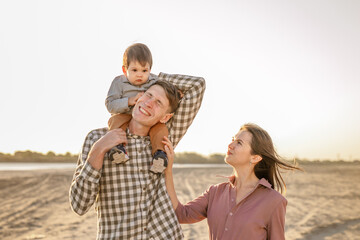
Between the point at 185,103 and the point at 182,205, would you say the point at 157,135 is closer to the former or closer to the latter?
the point at 185,103

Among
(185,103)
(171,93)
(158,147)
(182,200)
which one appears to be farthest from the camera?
(182,200)

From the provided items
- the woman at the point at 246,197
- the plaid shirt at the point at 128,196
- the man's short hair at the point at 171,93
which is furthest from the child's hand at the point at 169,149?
the man's short hair at the point at 171,93

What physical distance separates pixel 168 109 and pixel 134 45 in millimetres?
561

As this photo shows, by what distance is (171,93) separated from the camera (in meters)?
2.76

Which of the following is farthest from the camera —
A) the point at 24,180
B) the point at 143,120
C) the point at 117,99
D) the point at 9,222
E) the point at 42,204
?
the point at 24,180

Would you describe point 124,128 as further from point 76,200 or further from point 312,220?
point 312,220

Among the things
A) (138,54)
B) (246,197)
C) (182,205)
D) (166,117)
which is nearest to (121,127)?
(166,117)

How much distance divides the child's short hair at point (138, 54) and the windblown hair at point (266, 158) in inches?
36.5

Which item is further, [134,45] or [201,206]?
[201,206]

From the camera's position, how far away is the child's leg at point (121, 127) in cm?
246

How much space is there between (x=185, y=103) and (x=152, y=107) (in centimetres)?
31

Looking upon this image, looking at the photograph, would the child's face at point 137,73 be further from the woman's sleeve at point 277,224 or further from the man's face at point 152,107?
the woman's sleeve at point 277,224

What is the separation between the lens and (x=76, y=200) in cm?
246

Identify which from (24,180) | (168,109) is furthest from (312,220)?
(24,180)
